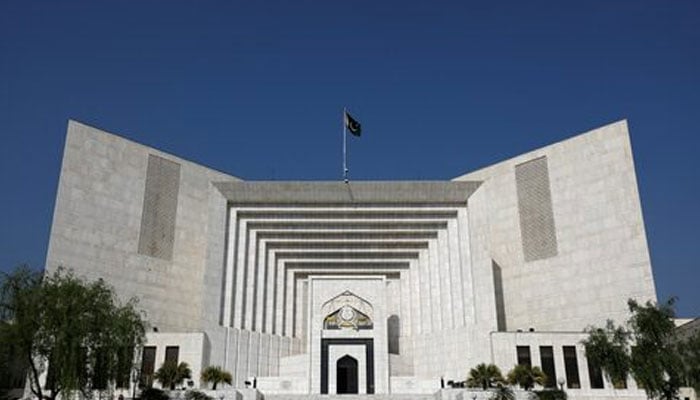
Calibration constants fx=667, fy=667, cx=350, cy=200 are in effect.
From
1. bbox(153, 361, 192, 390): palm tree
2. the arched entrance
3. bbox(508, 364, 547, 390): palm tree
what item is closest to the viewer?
bbox(508, 364, 547, 390): palm tree

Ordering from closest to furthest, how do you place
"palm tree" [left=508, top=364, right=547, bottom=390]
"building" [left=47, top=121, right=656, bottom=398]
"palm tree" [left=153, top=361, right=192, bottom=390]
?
"palm tree" [left=508, top=364, right=547, bottom=390]
"palm tree" [left=153, top=361, right=192, bottom=390]
"building" [left=47, top=121, right=656, bottom=398]

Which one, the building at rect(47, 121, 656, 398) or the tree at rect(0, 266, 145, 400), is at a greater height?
the building at rect(47, 121, 656, 398)

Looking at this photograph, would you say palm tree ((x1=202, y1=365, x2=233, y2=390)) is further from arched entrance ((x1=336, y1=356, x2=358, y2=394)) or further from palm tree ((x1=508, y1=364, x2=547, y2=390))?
palm tree ((x1=508, y1=364, x2=547, y2=390))

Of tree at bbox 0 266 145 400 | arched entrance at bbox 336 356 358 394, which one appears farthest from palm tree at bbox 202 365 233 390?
arched entrance at bbox 336 356 358 394

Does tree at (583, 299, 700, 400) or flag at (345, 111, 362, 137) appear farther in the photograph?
flag at (345, 111, 362, 137)

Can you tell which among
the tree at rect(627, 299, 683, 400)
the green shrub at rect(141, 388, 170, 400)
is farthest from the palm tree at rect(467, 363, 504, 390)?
the green shrub at rect(141, 388, 170, 400)

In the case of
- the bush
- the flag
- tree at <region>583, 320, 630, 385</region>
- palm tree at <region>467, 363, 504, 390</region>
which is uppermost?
the flag

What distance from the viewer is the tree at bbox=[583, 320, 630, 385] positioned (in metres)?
27.6

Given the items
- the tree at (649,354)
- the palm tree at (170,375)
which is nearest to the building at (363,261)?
the palm tree at (170,375)

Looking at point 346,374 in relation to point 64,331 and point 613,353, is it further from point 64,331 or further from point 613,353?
point 64,331

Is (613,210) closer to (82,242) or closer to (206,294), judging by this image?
(206,294)

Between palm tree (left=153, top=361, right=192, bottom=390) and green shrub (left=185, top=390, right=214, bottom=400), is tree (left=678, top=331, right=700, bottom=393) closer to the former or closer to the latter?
green shrub (left=185, top=390, right=214, bottom=400)

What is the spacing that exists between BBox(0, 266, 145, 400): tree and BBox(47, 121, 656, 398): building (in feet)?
39.9

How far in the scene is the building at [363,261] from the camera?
123 ft
